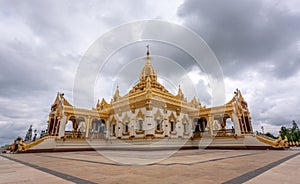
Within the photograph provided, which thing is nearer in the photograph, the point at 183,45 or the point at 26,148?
the point at 183,45

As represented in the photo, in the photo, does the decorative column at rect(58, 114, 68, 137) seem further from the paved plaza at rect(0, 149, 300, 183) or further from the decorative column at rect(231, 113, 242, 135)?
the decorative column at rect(231, 113, 242, 135)

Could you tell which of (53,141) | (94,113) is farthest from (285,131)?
(53,141)

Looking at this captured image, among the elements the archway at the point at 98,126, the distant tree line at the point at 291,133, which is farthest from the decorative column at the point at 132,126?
the distant tree line at the point at 291,133

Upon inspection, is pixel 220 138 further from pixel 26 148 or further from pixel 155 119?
pixel 26 148

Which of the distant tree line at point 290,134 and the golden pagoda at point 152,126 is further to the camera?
the distant tree line at point 290,134

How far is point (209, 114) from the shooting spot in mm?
20609

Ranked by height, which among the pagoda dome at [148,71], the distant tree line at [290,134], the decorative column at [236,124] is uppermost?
the pagoda dome at [148,71]

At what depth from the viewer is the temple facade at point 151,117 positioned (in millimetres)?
17859

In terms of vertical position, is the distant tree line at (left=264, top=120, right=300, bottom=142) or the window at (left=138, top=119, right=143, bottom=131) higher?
the window at (left=138, top=119, right=143, bottom=131)

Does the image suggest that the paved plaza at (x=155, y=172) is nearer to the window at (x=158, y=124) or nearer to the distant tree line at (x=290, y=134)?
the window at (x=158, y=124)

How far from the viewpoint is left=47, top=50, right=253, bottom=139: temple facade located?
1786 centimetres

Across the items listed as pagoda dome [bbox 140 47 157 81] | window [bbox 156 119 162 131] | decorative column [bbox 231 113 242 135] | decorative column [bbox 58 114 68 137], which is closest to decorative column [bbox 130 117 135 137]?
window [bbox 156 119 162 131]

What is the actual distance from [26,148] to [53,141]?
2.24 metres

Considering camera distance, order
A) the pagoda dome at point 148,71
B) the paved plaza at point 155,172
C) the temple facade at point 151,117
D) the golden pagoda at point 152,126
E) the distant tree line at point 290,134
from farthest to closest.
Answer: the distant tree line at point 290,134, the pagoda dome at point 148,71, the temple facade at point 151,117, the golden pagoda at point 152,126, the paved plaza at point 155,172
